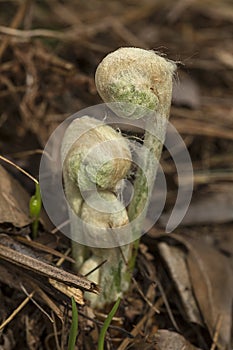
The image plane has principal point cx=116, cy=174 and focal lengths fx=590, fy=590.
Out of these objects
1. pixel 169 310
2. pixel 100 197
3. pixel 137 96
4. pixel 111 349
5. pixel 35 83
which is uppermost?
pixel 35 83

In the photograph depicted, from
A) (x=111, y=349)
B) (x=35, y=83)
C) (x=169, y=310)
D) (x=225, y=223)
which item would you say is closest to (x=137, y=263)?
(x=169, y=310)

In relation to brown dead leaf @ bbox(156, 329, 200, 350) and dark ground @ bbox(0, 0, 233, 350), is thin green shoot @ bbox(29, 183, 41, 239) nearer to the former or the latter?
dark ground @ bbox(0, 0, 233, 350)

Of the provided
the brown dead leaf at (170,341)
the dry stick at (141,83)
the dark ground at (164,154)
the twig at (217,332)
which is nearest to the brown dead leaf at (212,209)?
the dark ground at (164,154)

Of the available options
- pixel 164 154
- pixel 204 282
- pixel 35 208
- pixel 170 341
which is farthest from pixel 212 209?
pixel 35 208

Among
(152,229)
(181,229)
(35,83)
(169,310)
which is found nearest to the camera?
(169,310)

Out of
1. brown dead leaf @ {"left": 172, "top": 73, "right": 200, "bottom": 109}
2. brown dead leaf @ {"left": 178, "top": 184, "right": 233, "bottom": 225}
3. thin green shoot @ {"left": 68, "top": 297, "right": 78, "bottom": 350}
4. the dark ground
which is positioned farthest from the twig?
brown dead leaf @ {"left": 172, "top": 73, "right": 200, "bottom": 109}

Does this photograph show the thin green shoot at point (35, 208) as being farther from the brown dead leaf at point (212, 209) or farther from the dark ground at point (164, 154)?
the brown dead leaf at point (212, 209)

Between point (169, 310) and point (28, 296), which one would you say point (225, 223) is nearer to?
point (169, 310)

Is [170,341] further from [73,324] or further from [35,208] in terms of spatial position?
[35,208]
